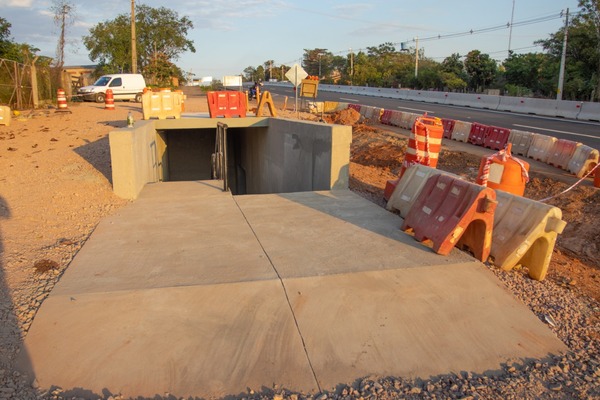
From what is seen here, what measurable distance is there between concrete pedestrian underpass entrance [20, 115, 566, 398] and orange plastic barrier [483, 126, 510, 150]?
1057 cm

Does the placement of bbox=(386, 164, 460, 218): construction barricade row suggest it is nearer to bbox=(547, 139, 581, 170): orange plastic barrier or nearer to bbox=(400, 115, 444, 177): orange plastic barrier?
bbox=(400, 115, 444, 177): orange plastic barrier

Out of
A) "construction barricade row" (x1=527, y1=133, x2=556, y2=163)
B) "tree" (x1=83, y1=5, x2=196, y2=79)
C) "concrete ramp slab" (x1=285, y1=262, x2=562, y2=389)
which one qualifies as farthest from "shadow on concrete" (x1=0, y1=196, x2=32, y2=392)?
"tree" (x1=83, y1=5, x2=196, y2=79)

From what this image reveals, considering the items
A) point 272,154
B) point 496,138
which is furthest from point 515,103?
point 272,154

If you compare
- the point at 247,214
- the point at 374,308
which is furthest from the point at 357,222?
the point at 374,308

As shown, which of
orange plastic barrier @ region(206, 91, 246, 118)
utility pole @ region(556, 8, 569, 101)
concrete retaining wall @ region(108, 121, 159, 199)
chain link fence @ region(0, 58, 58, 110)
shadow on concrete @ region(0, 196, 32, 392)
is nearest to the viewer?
shadow on concrete @ region(0, 196, 32, 392)

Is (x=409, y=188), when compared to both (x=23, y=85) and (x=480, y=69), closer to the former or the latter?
(x=23, y=85)

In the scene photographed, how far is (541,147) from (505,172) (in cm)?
714

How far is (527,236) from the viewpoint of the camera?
5398 mm

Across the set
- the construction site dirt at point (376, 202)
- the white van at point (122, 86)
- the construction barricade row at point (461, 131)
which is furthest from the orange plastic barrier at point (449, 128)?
the white van at point (122, 86)

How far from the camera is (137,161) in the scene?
9336mm

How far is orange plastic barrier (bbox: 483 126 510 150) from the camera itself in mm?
15609

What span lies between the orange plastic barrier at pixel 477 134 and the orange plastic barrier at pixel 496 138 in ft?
0.54

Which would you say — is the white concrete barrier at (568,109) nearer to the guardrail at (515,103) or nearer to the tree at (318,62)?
the guardrail at (515,103)

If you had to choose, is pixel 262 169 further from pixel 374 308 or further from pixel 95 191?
pixel 374 308
